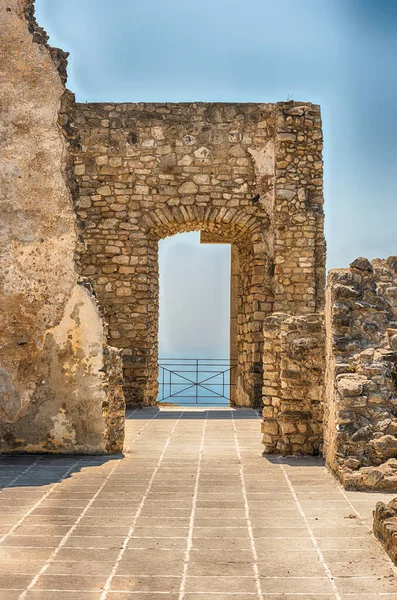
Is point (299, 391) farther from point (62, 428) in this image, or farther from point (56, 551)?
point (56, 551)

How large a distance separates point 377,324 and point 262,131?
17.9 ft

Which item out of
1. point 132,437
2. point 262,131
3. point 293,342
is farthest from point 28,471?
point 262,131

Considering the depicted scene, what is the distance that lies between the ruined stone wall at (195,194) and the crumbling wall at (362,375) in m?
4.07

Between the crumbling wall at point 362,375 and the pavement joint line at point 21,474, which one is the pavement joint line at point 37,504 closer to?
the pavement joint line at point 21,474

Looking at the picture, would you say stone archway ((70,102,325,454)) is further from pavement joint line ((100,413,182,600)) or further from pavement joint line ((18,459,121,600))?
pavement joint line ((18,459,121,600))

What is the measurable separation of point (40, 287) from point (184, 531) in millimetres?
3257

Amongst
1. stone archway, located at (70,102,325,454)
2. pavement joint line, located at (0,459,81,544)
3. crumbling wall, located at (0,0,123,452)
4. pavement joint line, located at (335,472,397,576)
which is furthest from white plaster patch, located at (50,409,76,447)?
stone archway, located at (70,102,325,454)

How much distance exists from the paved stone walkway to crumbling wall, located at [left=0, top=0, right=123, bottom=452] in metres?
0.37

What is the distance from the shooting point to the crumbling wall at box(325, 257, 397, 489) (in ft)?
19.6

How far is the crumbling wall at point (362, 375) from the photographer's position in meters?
5.98

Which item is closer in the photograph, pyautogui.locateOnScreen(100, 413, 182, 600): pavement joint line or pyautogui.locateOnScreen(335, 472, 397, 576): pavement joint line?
pyautogui.locateOnScreen(100, 413, 182, 600): pavement joint line

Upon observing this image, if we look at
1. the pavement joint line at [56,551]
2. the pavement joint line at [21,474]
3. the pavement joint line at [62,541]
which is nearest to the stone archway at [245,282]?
the pavement joint line at [21,474]

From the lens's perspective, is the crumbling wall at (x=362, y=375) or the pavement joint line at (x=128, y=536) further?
the crumbling wall at (x=362, y=375)

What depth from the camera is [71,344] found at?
717cm
